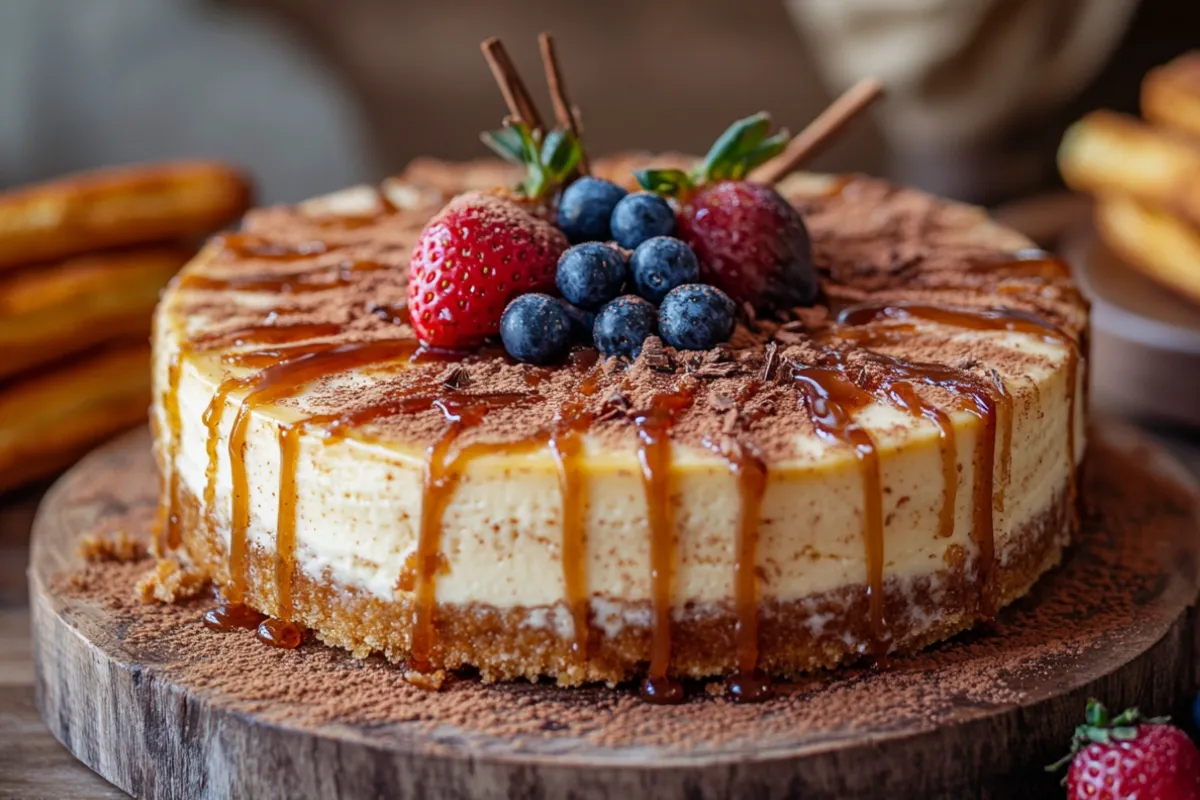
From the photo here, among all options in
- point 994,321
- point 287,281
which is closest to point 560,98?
point 287,281

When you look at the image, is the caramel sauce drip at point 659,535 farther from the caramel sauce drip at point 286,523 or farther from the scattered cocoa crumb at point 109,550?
the scattered cocoa crumb at point 109,550

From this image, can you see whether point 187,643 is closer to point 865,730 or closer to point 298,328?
point 298,328

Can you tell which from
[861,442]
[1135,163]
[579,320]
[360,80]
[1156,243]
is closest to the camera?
[861,442]

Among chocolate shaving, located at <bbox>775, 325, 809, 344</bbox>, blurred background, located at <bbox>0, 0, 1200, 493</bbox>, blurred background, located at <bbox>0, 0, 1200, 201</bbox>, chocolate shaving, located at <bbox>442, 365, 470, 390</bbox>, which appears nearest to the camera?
chocolate shaving, located at <bbox>442, 365, 470, 390</bbox>

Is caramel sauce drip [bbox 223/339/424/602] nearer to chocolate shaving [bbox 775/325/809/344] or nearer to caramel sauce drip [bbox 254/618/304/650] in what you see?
caramel sauce drip [bbox 254/618/304/650]

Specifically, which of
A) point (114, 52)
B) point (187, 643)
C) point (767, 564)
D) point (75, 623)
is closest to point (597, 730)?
point (767, 564)

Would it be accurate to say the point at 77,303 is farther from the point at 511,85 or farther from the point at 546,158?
the point at 546,158

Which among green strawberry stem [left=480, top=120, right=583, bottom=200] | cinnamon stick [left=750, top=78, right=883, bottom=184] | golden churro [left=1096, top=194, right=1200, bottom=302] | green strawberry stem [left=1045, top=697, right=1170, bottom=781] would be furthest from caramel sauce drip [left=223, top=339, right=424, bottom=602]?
golden churro [left=1096, top=194, right=1200, bottom=302]
